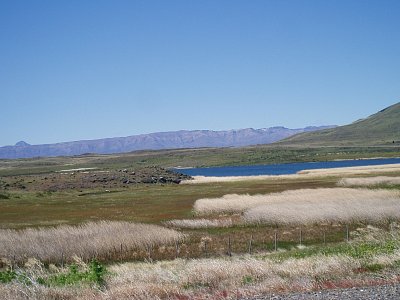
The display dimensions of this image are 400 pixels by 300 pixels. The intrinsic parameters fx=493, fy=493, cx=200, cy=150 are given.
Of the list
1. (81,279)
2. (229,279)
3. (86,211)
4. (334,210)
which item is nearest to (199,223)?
(334,210)

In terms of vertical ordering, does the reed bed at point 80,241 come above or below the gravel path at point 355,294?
below

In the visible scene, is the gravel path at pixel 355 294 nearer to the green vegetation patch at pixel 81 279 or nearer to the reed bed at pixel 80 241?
the green vegetation patch at pixel 81 279

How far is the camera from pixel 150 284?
18.7m

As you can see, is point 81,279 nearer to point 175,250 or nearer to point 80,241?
point 175,250

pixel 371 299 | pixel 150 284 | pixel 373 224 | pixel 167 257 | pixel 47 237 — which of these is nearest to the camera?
pixel 371 299

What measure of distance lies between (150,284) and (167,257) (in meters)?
17.0

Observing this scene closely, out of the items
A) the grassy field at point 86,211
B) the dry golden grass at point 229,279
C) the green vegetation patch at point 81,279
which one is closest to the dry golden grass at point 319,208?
the grassy field at point 86,211

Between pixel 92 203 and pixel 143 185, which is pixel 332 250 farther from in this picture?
pixel 143 185

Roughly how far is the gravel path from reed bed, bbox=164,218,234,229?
33.0 meters

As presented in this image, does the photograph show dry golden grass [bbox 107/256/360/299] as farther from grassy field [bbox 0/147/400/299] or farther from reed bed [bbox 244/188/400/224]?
reed bed [bbox 244/188/400/224]

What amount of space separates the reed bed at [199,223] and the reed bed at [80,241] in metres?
6.51

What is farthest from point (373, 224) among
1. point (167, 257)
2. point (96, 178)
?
point (96, 178)

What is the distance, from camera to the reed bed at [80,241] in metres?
35.9

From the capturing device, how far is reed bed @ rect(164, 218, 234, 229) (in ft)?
161
